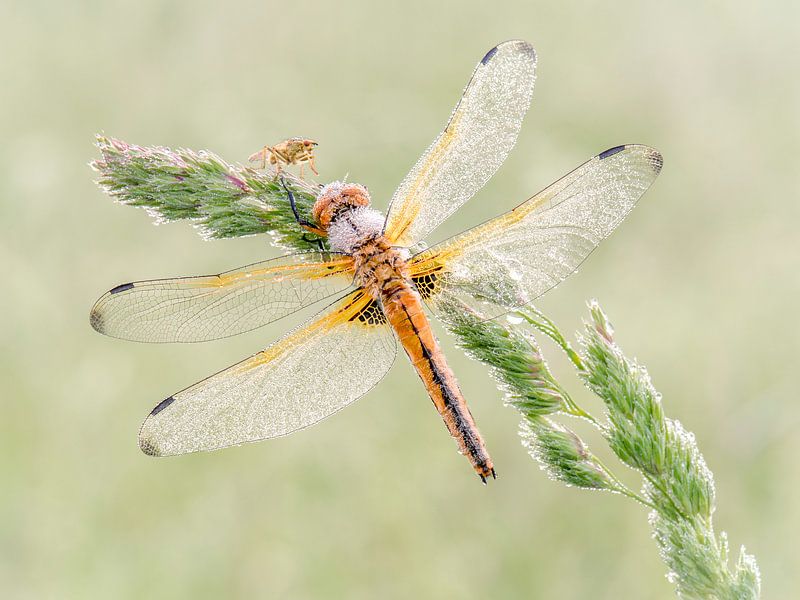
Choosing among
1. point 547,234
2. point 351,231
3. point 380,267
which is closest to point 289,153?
point 351,231

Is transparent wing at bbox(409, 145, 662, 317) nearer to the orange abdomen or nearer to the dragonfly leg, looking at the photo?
the orange abdomen

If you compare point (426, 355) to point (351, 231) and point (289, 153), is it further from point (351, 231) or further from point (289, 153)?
point (289, 153)

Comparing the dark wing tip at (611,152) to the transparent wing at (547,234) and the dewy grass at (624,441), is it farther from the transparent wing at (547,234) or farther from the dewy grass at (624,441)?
the dewy grass at (624,441)

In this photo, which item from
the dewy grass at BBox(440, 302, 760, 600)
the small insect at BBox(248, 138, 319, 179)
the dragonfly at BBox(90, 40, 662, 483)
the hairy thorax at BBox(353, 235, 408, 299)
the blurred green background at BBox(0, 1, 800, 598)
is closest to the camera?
the dewy grass at BBox(440, 302, 760, 600)

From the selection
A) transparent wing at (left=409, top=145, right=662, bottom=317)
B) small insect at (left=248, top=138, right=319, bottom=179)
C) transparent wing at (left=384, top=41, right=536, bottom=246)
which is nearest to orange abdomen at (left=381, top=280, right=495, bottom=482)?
transparent wing at (left=409, top=145, right=662, bottom=317)

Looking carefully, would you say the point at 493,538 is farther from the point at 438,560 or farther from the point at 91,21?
the point at 91,21

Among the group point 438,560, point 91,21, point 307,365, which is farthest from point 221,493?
point 91,21
